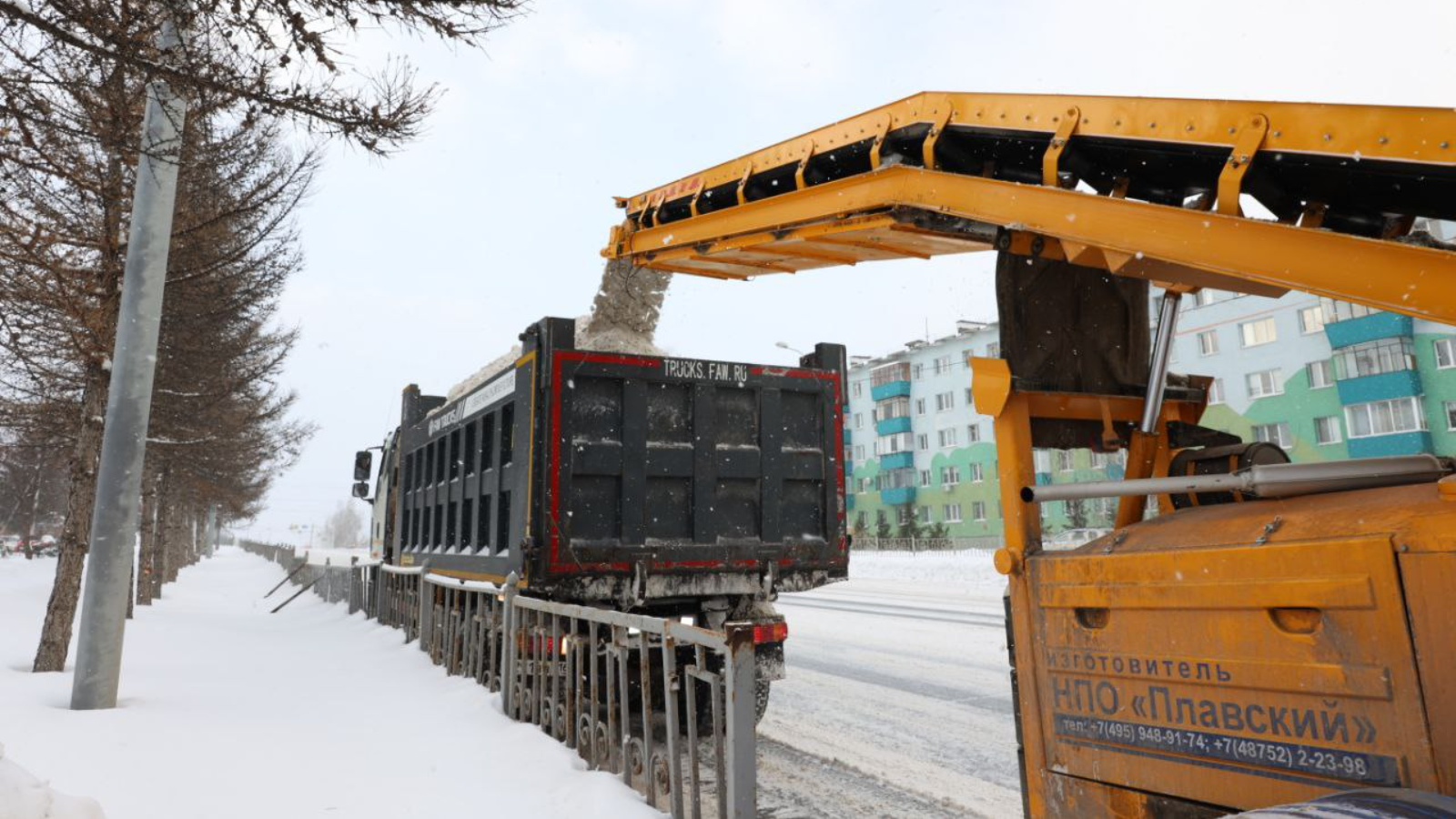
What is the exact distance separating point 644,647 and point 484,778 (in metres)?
1.43

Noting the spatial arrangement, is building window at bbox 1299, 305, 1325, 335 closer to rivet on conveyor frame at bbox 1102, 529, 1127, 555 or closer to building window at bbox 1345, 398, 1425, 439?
building window at bbox 1345, 398, 1425, 439

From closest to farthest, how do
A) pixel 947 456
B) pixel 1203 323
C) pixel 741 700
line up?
pixel 741 700
pixel 1203 323
pixel 947 456

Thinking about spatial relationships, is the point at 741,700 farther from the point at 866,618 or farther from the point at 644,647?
the point at 866,618

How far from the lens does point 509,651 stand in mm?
6469

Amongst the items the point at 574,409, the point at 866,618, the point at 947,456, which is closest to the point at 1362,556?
the point at 574,409

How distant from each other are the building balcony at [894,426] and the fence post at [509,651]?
4439 cm

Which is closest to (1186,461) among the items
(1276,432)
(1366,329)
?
(1366,329)

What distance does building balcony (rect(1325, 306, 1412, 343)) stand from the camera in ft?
90.0

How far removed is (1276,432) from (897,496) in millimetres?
20435

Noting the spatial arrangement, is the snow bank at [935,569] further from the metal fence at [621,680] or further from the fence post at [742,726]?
the fence post at [742,726]

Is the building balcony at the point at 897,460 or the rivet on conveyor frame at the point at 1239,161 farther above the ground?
the building balcony at the point at 897,460

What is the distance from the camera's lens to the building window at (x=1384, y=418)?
2764 cm

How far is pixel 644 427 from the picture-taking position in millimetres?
6340

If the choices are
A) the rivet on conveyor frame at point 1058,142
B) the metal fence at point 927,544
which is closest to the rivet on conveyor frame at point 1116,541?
the rivet on conveyor frame at point 1058,142
